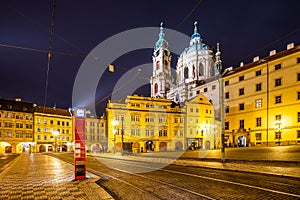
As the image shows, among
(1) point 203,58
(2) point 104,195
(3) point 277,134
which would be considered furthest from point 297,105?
(1) point 203,58

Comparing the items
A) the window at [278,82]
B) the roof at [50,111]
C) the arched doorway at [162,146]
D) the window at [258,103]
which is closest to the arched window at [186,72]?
the arched doorway at [162,146]

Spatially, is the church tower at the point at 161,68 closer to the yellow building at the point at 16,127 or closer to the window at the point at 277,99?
the yellow building at the point at 16,127

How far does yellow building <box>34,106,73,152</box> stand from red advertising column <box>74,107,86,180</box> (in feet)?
201

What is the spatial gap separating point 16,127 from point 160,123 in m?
40.0

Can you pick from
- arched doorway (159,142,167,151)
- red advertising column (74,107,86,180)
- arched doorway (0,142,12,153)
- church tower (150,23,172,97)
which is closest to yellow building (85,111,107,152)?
arched doorway (0,142,12,153)

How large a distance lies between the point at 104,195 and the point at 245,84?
45393mm

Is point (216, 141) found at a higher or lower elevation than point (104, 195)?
lower

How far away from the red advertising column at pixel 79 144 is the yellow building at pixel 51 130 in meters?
61.2

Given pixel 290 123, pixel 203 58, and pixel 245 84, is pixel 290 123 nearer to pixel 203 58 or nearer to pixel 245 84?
pixel 245 84

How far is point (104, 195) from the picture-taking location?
801cm

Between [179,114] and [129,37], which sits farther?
[179,114]

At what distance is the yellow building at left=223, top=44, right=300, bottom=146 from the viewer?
39219 millimetres

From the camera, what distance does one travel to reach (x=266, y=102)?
43844 mm

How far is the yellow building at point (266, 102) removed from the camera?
39.2 metres
